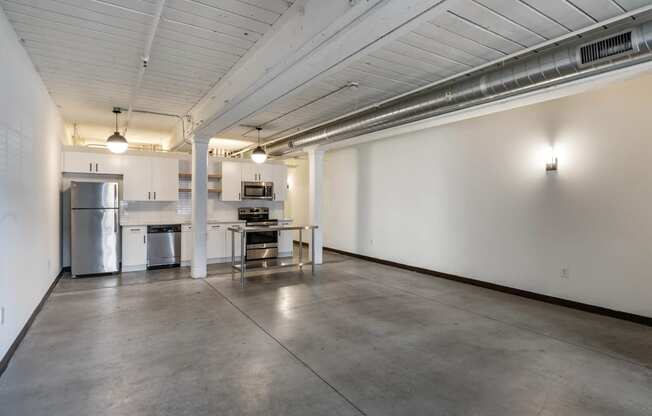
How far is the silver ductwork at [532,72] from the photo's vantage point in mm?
2641

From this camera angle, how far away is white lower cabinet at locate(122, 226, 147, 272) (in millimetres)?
6398

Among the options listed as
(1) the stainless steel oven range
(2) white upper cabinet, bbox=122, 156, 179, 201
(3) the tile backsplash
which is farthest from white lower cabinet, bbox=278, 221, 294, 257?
(2) white upper cabinet, bbox=122, 156, 179, 201

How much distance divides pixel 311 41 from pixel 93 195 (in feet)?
16.9

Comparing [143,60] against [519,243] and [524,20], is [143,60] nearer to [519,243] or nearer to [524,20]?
[524,20]

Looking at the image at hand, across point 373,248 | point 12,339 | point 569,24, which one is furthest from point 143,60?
point 373,248

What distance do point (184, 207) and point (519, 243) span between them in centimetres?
637

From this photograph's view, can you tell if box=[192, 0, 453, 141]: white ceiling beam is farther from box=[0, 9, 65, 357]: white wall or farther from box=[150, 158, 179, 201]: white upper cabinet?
box=[150, 158, 179, 201]: white upper cabinet

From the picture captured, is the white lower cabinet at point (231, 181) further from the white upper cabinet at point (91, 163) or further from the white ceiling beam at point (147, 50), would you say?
the white ceiling beam at point (147, 50)

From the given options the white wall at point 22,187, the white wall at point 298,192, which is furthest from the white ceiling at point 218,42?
the white wall at point 298,192

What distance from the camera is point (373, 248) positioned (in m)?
7.85

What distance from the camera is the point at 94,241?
5.95 m

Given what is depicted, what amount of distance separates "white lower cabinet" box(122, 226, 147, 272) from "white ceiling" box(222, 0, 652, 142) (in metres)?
3.83

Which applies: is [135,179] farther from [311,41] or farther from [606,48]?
[606,48]

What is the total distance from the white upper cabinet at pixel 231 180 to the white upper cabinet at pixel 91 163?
1975 millimetres
